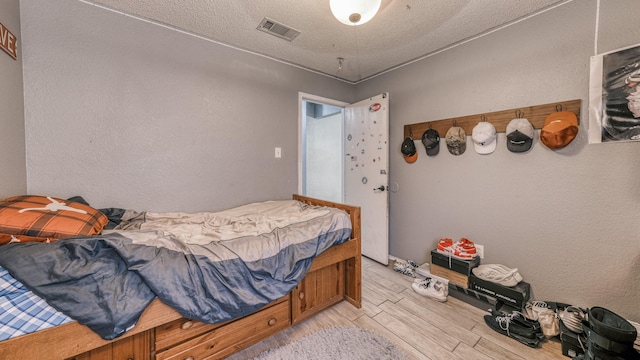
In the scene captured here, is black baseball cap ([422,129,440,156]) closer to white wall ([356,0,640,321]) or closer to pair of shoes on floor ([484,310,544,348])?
white wall ([356,0,640,321])

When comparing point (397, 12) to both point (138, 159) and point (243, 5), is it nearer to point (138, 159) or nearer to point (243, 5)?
point (243, 5)

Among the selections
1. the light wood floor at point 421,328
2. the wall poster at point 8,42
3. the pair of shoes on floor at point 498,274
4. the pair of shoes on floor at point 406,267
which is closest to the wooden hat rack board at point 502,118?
the pair of shoes on floor at point 498,274

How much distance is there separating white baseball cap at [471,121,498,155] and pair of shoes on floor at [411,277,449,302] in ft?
4.23

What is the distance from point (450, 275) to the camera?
86.4 inches

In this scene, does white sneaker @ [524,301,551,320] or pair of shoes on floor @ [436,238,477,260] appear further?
pair of shoes on floor @ [436,238,477,260]

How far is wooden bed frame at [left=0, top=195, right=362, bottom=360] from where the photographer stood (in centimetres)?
93

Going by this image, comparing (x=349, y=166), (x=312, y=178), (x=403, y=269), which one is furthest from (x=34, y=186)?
(x=312, y=178)

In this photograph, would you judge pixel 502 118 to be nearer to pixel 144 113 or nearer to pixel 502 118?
pixel 502 118

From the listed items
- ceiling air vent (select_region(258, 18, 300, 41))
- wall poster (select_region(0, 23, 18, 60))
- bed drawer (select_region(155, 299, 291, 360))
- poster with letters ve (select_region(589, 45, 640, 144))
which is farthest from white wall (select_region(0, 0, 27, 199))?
poster with letters ve (select_region(589, 45, 640, 144))

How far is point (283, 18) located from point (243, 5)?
1.05 feet

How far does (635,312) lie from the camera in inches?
60.2

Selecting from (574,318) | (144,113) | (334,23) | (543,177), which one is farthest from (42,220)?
(543,177)

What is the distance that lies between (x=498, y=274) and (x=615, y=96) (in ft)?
4.86

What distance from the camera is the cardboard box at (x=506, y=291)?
1.80 metres
